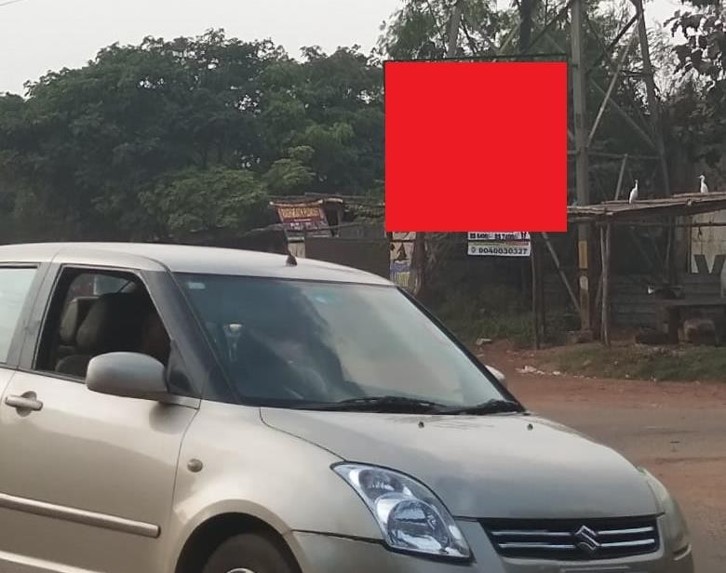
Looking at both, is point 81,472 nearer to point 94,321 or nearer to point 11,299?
point 94,321

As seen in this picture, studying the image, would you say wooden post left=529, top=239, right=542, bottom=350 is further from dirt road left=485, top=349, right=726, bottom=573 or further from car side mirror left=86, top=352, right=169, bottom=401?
car side mirror left=86, top=352, right=169, bottom=401

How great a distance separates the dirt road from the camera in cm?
848

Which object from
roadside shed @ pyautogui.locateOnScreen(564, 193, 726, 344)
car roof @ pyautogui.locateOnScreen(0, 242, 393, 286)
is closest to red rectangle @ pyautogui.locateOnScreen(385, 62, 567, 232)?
roadside shed @ pyautogui.locateOnScreen(564, 193, 726, 344)

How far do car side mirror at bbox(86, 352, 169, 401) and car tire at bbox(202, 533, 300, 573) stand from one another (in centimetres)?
61

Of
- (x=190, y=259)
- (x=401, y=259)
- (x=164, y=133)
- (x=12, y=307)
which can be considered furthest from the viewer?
(x=164, y=133)

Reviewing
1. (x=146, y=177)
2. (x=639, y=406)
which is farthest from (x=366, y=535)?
(x=146, y=177)

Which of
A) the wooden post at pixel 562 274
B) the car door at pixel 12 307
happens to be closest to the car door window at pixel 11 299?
the car door at pixel 12 307

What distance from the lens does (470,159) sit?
60.3 feet

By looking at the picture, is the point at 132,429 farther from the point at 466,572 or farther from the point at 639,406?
the point at 639,406

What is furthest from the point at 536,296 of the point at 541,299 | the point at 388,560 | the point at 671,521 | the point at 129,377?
the point at 388,560

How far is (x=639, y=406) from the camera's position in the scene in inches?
599

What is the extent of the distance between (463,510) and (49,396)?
72.7 inches

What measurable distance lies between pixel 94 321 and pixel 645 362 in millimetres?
14318

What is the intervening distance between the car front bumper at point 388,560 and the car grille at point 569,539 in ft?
0.11
